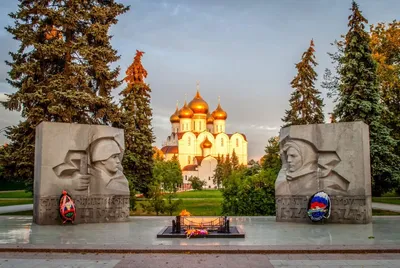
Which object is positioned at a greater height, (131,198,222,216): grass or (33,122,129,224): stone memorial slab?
(33,122,129,224): stone memorial slab

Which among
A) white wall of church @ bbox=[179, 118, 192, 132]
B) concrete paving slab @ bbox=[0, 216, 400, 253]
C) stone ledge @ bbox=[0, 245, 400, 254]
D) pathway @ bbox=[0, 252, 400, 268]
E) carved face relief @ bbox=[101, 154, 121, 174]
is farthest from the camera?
white wall of church @ bbox=[179, 118, 192, 132]

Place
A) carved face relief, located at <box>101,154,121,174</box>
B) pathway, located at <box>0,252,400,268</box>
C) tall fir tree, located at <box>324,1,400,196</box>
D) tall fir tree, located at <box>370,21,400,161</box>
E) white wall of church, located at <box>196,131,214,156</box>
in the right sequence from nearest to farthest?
pathway, located at <box>0,252,400,268</box> → carved face relief, located at <box>101,154,121,174</box> → tall fir tree, located at <box>324,1,400,196</box> → tall fir tree, located at <box>370,21,400,161</box> → white wall of church, located at <box>196,131,214,156</box>

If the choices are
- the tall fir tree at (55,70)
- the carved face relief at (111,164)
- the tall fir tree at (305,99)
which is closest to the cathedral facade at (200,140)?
the tall fir tree at (305,99)

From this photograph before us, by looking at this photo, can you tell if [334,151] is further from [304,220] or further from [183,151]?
[183,151]

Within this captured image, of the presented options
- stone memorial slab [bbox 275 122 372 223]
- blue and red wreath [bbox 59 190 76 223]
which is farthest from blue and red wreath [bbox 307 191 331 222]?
blue and red wreath [bbox 59 190 76 223]

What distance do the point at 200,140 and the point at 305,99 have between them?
64075 millimetres

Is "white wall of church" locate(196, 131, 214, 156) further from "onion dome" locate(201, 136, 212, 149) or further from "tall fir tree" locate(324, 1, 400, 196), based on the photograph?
"tall fir tree" locate(324, 1, 400, 196)

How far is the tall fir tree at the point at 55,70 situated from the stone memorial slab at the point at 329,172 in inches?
388

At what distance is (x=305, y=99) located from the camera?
100 feet

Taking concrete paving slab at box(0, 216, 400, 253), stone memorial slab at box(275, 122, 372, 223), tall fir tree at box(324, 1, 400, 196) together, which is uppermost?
tall fir tree at box(324, 1, 400, 196)

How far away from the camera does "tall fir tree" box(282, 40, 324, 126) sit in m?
30.4

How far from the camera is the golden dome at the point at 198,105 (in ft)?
307

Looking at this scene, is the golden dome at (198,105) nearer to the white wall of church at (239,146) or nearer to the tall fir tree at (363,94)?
the white wall of church at (239,146)

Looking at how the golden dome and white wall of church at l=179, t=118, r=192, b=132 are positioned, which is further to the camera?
the golden dome
